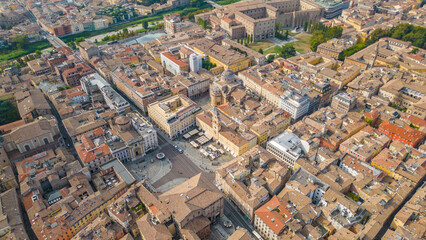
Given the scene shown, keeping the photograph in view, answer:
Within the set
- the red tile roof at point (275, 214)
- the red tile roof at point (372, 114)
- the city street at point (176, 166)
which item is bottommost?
the city street at point (176, 166)

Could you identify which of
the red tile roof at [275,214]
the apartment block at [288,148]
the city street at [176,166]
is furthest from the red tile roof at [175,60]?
the red tile roof at [275,214]

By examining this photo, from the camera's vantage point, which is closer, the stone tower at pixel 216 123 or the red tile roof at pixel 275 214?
the red tile roof at pixel 275 214

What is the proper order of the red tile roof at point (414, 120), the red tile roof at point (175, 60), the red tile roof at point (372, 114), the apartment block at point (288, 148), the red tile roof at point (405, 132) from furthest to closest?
the red tile roof at point (175, 60)
the red tile roof at point (372, 114)
the red tile roof at point (414, 120)
the red tile roof at point (405, 132)
the apartment block at point (288, 148)

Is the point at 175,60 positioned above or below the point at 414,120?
above

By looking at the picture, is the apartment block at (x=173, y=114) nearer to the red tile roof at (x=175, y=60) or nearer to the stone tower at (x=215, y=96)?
the stone tower at (x=215, y=96)

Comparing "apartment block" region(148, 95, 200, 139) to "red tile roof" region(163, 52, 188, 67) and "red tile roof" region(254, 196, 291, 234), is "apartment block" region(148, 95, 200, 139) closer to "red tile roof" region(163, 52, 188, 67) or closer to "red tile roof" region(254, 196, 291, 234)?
"red tile roof" region(163, 52, 188, 67)

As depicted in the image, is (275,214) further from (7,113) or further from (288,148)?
(7,113)

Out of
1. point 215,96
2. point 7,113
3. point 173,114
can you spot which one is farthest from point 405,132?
point 7,113

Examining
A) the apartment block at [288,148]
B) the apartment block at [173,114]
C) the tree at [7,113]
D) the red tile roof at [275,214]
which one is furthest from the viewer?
the tree at [7,113]

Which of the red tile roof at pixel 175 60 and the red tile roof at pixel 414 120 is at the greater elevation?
the red tile roof at pixel 175 60

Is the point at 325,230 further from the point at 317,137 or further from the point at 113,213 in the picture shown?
the point at 113,213

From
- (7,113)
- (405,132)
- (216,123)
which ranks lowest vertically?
(405,132)
